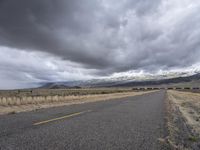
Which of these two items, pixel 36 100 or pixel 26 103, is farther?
pixel 36 100

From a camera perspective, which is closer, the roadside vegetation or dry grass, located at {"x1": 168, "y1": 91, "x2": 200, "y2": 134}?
dry grass, located at {"x1": 168, "y1": 91, "x2": 200, "y2": 134}

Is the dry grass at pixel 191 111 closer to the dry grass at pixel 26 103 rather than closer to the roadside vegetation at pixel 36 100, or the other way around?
the roadside vegetation at pixel 36 100

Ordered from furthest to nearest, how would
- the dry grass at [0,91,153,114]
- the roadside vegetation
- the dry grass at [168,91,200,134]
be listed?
the roadside vegetation → the dry grass at [0,91,153,114] → the dry grass at [168,91,200,134]

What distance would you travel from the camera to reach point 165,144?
246 inches

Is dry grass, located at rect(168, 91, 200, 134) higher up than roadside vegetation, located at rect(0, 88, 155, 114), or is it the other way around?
roadside vegetation, located at rect(0, 88, 155, 114)

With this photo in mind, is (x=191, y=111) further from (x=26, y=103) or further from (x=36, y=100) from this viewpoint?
(x=36, y=100)

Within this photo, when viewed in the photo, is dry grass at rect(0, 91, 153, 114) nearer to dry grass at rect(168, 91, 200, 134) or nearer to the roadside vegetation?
the roadside vegetation

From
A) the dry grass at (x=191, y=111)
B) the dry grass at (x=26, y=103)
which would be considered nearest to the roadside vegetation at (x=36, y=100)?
the dry grass at (x=26, y=103)

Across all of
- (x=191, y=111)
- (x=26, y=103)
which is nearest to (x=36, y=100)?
(x=26, y=103)

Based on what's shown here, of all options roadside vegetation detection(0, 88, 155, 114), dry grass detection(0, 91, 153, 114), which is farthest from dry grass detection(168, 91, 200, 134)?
dry grass detection(0, 91, 153, 114)

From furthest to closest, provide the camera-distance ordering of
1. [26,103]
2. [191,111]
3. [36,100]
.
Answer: [36,100], [26,103], [191,111]

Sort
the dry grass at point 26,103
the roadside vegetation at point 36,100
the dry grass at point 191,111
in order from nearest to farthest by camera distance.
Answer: the dry grass at point 191,111 < the dry grass at point 26,103 < the roadside vegetation at point 36,100

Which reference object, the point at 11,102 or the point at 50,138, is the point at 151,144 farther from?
the point at 11,102

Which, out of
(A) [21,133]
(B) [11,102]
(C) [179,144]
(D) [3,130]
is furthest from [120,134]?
(B) [11,102]
